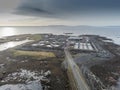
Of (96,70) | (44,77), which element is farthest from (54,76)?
(96,70)

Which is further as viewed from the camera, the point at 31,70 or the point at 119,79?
the point at 31,70

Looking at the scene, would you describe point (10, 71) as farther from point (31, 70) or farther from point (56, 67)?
point (56, 67)

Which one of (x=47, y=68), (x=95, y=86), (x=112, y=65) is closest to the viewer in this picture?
(x=95, y=86)

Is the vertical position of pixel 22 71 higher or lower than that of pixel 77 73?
lower

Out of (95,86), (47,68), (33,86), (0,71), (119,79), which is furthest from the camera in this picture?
(47,68)

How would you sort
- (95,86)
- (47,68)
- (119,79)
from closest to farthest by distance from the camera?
(95,86) → (119,79) → (47,68)

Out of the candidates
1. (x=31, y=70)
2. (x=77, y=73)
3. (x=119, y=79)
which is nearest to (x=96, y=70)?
(x=119, y=79)

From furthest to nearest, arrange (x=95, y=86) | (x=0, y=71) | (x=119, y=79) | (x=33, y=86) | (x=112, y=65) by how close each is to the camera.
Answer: (x=112, y=65) → (x=0, y=71) → (x=119, y=79) → (x=33, y=86) → (x=95, y=86)

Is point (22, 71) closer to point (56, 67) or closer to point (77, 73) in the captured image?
point (56, 67)

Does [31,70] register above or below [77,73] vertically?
below
